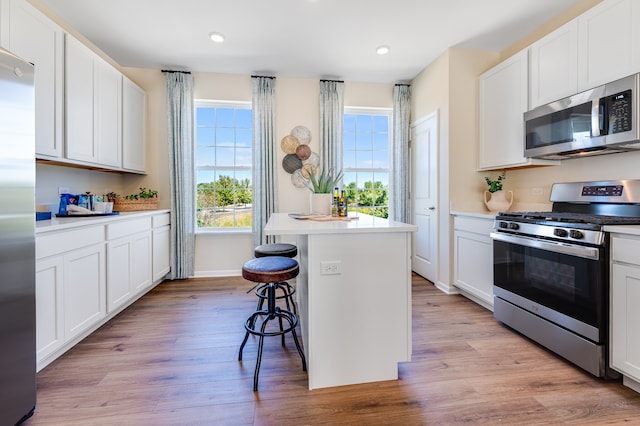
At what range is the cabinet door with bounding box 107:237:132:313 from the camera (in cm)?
263

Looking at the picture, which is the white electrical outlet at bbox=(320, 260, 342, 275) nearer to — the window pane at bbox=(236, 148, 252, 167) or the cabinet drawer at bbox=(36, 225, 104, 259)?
the cabinet drawer at bbox=(36, 225, 104, 259)

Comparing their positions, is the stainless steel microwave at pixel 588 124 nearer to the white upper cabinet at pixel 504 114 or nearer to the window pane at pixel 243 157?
the white upper cabinet at pixel 504 114

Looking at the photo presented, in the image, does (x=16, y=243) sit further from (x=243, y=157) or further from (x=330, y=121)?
(x=330, y=121)

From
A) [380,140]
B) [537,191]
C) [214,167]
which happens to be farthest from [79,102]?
[537,191]

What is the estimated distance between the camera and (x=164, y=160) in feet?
13.3

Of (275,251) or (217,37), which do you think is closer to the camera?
(275,251)

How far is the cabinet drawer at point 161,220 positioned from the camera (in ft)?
11.7

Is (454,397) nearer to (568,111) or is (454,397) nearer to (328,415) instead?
(328,415)

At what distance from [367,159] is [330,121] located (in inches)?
32.1

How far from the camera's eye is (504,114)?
3.08m

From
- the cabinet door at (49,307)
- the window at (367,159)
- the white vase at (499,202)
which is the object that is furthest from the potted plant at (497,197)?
the cabinet door at (49,307)

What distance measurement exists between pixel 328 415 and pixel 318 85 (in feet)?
13.0

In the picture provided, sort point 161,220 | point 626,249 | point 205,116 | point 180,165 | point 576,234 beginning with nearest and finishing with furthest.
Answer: point 626,249
point 576,234
point 161,220
point 180,165
point 205,116

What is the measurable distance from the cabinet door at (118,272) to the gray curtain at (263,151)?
1569mm
